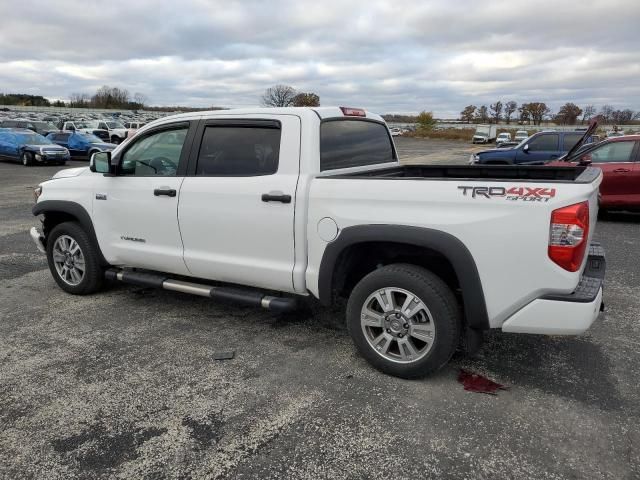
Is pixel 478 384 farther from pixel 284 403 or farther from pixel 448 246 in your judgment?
pixel 284 403

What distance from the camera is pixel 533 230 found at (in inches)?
114

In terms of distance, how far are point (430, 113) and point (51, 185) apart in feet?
311

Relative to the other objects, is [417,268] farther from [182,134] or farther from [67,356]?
[67,356]

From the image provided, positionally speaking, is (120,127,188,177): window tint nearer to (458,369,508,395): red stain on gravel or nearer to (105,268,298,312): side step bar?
(105,268,298,312): side step bar

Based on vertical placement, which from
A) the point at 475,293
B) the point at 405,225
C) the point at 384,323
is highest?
the point at 405,225

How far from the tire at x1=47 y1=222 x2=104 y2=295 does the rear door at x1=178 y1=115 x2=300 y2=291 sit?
4.28ft

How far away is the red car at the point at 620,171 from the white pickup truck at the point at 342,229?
5.89 m

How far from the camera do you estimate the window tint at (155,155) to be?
445 centimetres

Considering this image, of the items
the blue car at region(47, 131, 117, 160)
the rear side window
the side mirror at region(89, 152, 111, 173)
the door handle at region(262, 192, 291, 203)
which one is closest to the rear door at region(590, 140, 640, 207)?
the rear side window

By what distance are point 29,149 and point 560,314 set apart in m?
23.6

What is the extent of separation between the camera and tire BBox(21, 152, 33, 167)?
72.0ft

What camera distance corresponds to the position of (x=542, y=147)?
44.6ft

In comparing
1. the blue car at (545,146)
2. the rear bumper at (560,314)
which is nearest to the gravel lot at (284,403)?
the rear bumper at (560,314)

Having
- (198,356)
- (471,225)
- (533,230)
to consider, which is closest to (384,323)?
(471,225)
